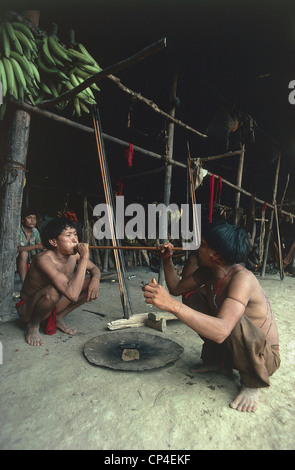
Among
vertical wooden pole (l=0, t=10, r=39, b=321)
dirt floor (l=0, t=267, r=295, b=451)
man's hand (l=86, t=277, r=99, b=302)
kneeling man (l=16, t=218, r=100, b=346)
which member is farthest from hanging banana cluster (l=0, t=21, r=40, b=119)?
dirt floor (l=0, t=267, r=295, b=451)

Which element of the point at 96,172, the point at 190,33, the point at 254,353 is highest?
the point at 190,33

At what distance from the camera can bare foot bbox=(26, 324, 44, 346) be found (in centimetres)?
256

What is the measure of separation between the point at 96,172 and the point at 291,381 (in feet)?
19.8

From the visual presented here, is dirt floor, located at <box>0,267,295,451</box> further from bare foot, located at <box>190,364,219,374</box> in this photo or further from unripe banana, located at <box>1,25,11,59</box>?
unripe banana, located at <box>1,25,11,59</box>

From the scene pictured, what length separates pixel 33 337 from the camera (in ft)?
8.55

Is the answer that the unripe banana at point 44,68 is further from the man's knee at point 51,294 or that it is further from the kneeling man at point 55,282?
the man's knee at point 51,294

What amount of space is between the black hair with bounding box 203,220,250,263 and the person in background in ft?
13.6

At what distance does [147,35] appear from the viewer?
434cm

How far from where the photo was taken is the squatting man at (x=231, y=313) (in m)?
1.59

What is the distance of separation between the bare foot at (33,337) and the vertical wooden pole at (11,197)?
604mm

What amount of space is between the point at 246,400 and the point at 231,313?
25.0 inches

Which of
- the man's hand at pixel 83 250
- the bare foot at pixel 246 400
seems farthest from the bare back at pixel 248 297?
the man's hand at pixel 83 250
